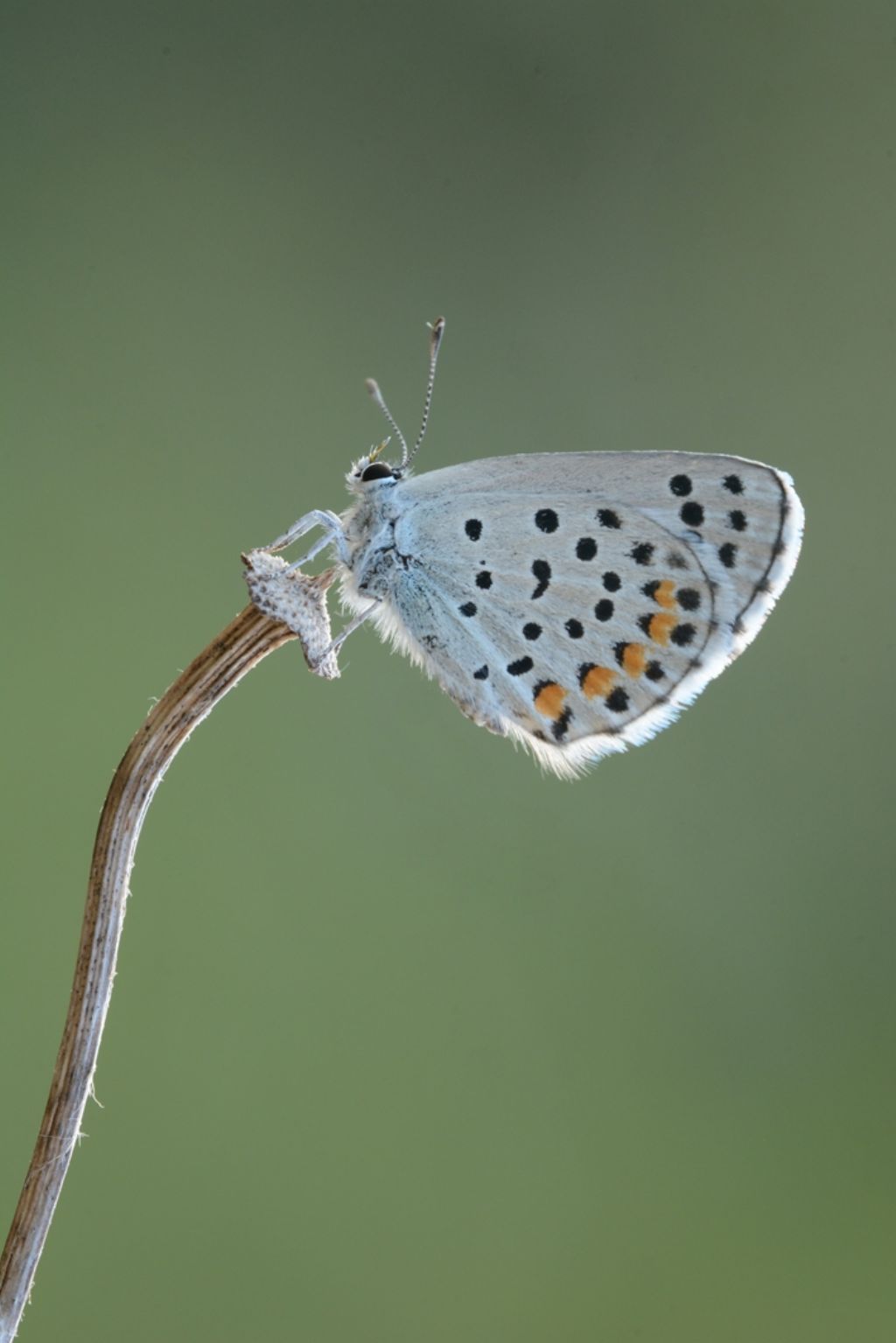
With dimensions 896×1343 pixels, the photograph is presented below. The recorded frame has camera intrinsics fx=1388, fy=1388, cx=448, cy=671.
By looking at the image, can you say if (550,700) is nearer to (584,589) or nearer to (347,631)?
(584,589)

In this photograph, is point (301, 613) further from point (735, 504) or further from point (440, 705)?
point (440, 705)

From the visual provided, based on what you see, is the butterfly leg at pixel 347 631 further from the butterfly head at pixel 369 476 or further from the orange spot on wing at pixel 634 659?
the orange spot on wing at pixel 634 659

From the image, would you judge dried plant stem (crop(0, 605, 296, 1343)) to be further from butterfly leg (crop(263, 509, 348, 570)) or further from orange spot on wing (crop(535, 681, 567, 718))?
orange spot on wing (crop(535, 681, 567, 718))

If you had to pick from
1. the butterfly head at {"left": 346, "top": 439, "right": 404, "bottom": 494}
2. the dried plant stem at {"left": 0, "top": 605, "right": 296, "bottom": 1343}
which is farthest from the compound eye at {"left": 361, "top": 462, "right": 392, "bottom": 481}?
the dried plant stem at {"left": 0, "top": 605, "right": 296, "bottom": 1343}

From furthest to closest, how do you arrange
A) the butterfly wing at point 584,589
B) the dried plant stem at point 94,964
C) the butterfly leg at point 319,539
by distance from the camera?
the butterfly wing at point 584,589
the butterfly leg at point 319,539
the dried plant stem at point 94,964

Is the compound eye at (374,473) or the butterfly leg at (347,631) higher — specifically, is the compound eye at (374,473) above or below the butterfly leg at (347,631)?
above

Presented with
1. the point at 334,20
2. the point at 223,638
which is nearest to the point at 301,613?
the point at 223,638

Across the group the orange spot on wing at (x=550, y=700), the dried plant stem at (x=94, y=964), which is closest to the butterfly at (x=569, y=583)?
the orange spot on wing at (x=550, y=700)
